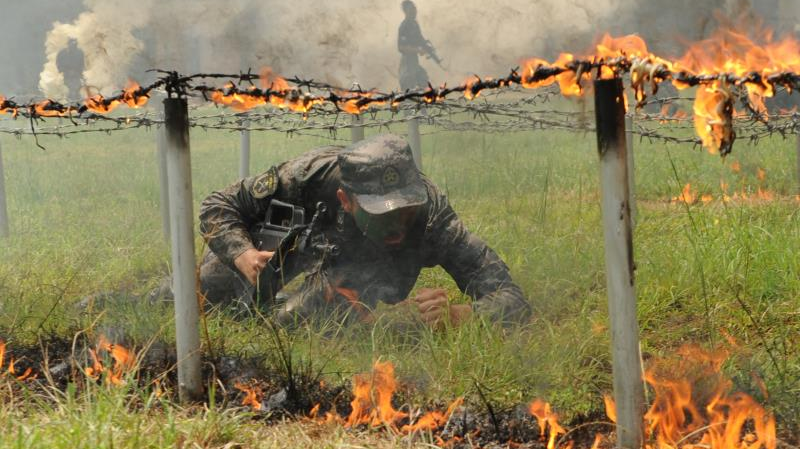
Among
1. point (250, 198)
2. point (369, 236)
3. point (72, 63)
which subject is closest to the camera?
point (369, 236)

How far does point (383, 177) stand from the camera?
4.96 meters

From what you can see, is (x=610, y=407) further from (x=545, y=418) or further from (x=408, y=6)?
(x=408, y=6)

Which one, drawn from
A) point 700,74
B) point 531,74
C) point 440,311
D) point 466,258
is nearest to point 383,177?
point 466,258

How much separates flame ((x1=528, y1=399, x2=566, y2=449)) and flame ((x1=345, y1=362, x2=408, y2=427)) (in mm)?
574

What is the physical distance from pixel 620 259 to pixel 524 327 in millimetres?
1419

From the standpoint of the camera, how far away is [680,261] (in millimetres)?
5320

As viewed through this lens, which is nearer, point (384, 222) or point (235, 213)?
point (384, 222)

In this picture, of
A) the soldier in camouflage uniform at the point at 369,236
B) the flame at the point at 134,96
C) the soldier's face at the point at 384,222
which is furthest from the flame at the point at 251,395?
the flame at the point at 134,96

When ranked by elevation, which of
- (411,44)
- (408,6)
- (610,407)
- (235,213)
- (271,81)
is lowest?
(610,407)

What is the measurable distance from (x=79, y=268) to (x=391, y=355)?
10.6ft

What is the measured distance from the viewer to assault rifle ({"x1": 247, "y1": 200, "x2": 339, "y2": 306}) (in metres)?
5.20

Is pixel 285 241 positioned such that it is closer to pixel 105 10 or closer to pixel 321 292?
pixel 321 292

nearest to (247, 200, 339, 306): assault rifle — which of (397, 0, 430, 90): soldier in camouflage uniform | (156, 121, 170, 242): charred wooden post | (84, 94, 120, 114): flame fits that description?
(397, 0, 430, 90): soldier in camouflage uniform

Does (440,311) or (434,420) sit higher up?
(440,311)
